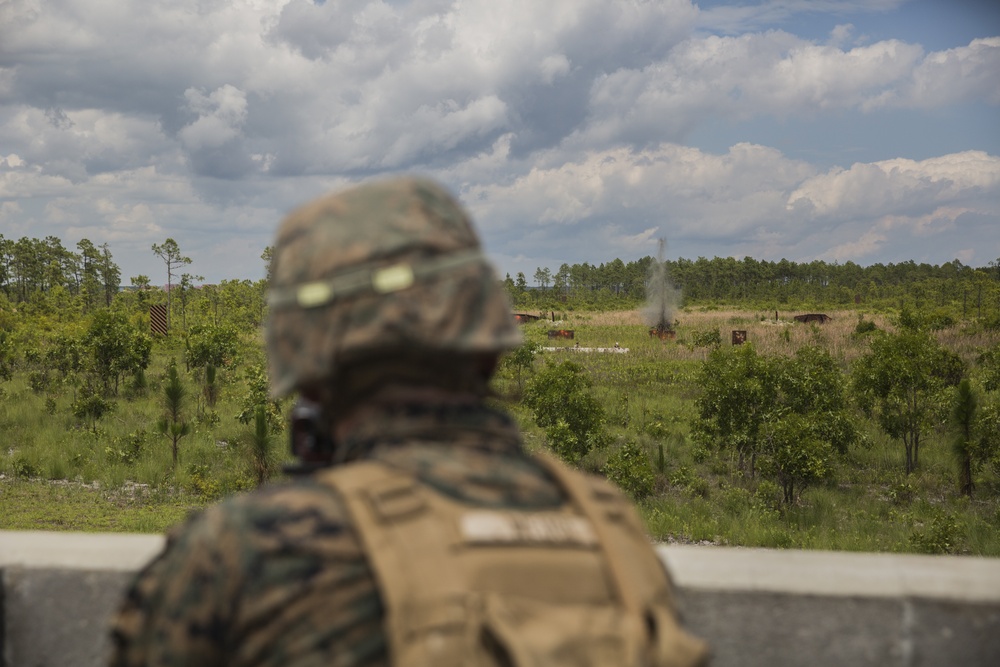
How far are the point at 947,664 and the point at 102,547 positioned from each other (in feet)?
6.36

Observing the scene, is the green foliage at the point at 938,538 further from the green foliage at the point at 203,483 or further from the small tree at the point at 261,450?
the green foliage at the point at 203,483

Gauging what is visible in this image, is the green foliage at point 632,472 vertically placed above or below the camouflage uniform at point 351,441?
below

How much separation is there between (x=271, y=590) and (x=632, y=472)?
11114 millimetres

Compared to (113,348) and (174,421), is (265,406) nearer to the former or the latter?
(174,421)

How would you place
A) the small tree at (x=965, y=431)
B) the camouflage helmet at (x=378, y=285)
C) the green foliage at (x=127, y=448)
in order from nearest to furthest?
the camouflage helmet at (x=378, y=285), the small tree at (x=965, y=431), the green foliage at (x=127, y=448)

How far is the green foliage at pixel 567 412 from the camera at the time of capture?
41.8 ft

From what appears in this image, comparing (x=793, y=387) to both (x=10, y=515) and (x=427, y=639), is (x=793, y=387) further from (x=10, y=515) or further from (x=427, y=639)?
(x=427, y=639)

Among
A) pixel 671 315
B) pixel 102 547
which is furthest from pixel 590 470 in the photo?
pixel 671 315

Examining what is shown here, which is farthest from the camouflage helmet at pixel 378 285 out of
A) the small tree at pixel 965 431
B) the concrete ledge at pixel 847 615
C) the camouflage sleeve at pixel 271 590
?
the small tree at pixel 965 431

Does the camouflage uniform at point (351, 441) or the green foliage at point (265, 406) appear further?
the green foliage at point (265, 406)

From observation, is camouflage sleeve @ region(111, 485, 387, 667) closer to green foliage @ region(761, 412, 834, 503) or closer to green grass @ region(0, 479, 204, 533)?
green grass @ region(0, 479, 204, 533)

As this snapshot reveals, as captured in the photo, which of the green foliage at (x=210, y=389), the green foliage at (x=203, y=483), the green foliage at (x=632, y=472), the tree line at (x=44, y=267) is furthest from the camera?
the tree line at (x=44, y=267)

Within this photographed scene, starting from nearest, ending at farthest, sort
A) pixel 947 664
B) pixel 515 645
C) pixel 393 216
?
pixel 515 645 < pixel 393 216 < pixel 947 664

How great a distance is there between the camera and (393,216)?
A: 1351 millimetres
